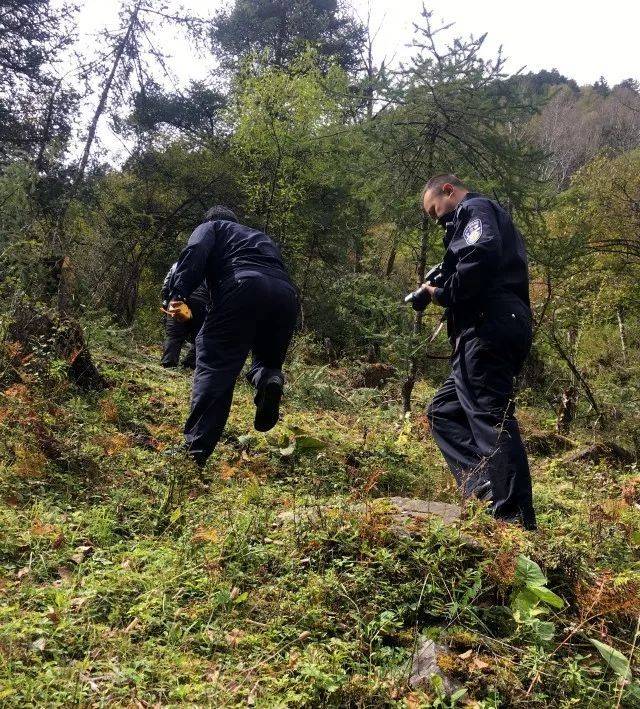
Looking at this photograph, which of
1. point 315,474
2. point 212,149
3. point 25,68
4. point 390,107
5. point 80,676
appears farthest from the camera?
point 212,149

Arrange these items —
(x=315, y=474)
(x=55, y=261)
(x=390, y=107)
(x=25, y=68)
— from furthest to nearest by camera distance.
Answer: (x=25, y=68), (x=390, y=107), (x=55, y=261), (x=315, y=474)

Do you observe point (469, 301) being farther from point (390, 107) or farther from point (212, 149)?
point (212, 149)

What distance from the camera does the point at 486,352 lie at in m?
3.32

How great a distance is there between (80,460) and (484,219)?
9.10ft

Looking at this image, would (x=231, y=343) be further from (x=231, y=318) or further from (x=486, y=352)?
(x=486, y=352)

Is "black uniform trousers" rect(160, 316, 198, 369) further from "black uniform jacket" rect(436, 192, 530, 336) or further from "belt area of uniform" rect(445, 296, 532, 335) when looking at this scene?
"belt area of uniform" rect(445, 296, 532, 335)

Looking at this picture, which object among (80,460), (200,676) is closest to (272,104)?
(80,460)

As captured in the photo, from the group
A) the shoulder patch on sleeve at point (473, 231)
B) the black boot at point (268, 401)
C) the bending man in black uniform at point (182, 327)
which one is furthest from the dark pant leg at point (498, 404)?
the bending man in black uniform at point (182, 327)

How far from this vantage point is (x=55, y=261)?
6.20 meters

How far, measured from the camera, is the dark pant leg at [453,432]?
3.46 meters

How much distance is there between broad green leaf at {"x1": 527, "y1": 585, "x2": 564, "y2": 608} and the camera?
2.10 meters

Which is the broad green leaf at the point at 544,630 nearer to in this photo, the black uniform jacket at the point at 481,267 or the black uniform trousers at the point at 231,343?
the black uniform jacket at the point at 481,267

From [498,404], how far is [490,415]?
104 millimetres

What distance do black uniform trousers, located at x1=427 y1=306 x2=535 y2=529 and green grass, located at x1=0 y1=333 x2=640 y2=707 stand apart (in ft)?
1.09
